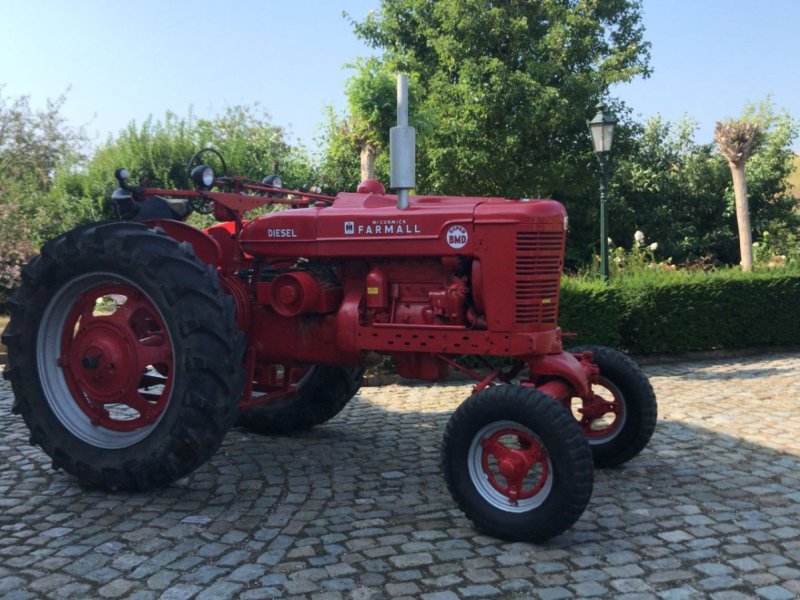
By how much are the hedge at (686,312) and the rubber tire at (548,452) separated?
5.41 metres

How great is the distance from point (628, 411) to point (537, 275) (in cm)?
122

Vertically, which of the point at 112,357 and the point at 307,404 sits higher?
the point at 112,357

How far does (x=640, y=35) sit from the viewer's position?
1855 centimetres

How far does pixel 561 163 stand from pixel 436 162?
→ 2.77m

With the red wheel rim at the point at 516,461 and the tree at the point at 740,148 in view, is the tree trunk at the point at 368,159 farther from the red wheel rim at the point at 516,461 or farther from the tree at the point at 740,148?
the tree at the point at 740,148

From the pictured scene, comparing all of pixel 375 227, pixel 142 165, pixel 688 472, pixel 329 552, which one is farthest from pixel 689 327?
pixel 142 165

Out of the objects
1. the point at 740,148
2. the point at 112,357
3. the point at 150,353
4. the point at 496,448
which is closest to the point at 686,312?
the point at 496,448

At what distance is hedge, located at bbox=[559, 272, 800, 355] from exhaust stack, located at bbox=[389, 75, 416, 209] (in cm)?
540

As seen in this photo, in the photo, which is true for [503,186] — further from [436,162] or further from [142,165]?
[142,165]

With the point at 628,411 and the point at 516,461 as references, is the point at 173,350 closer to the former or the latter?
the point at 516,461

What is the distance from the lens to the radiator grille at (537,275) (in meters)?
4.00

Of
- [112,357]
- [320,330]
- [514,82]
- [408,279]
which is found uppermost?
[514,82]

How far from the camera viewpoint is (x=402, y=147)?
154 inches

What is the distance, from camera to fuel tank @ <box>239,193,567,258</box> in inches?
158
